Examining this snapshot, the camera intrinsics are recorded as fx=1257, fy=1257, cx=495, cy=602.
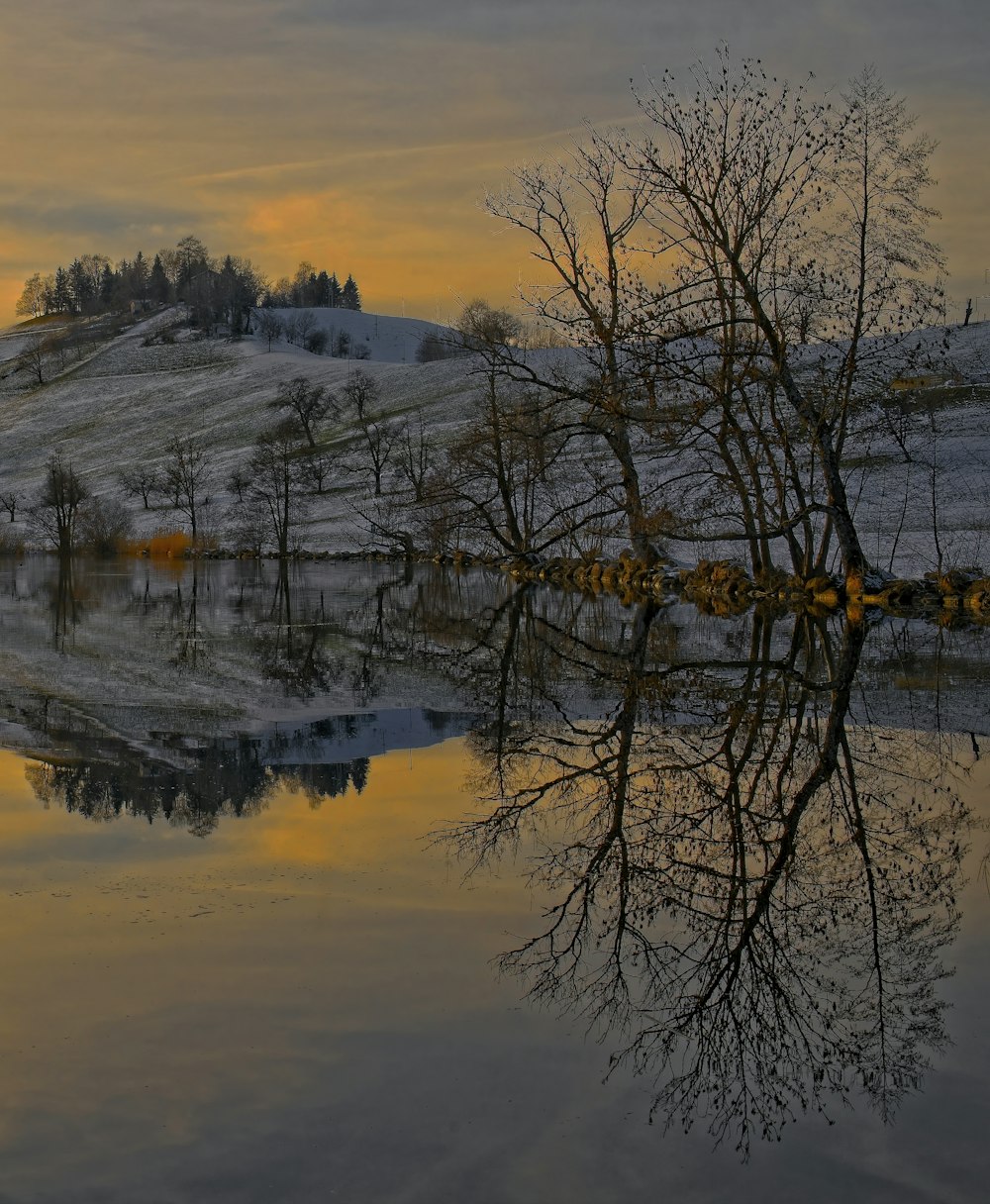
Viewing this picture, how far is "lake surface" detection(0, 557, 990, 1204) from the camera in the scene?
3.61 m

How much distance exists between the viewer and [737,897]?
584 centimetres

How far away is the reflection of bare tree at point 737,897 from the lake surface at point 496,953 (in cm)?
2

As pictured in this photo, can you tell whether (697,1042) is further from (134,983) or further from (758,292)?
(758,292)

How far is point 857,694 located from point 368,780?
6.07 meters

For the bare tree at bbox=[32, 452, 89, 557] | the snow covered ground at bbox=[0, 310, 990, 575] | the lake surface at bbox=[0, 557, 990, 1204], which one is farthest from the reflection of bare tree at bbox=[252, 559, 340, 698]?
the bare tree at bbox=[32, 452, 89, 557]

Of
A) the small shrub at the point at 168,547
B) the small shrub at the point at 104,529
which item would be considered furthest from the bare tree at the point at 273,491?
the small shrub at the point at 104,529

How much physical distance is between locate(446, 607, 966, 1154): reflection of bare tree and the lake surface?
0.02 metres

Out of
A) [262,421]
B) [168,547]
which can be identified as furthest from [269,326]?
[168,547]

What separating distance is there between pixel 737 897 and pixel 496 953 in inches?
51.6

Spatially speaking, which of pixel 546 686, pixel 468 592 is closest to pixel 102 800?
pixel 546 686

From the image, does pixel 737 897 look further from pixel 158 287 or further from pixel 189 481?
pixel 158 287

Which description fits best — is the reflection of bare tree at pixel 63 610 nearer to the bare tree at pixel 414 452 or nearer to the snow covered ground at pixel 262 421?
the snow covered ground at pixel 262 421

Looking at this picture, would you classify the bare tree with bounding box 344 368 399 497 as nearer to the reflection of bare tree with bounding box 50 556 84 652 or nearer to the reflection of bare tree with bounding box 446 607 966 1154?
the reflection of bare tree with bounding box 50 556 84 652

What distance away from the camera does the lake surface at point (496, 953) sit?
3605 mm
